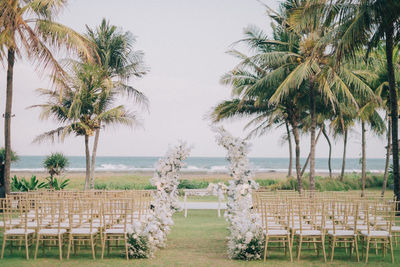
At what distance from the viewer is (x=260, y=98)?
15.9 meters

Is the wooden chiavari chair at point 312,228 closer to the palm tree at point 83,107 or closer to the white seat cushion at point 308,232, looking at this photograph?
the white seat cushion at point 308,232

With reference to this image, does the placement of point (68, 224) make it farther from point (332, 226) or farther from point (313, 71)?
point (313, 71)

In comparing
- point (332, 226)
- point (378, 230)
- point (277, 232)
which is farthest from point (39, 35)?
point (378, 230)

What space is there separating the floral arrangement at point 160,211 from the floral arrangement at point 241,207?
1155mm

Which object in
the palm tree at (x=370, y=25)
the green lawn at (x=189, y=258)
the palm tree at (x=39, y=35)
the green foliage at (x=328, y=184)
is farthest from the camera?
the green foliage at (x=328, y=184)

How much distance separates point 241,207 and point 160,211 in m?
1.63

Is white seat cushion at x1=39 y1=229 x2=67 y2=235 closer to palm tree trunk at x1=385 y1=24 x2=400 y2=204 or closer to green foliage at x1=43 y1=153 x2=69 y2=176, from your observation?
palm tree trunk at x1=385 y1=24 x2=400 y2=204

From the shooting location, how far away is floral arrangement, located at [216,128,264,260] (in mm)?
7371

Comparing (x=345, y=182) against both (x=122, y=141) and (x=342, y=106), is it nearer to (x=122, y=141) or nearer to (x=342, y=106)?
(x=342, y=106)

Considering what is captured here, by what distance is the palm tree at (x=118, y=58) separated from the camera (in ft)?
61.5

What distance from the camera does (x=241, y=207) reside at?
8148 millimetres

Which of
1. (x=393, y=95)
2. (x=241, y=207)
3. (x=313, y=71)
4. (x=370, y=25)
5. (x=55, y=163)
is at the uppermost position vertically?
(x=370, y=25)

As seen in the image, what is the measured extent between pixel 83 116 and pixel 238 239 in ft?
35.8

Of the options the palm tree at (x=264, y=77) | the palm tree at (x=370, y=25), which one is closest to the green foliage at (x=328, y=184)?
the palm tree at (x=264, y=77)
